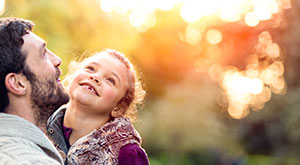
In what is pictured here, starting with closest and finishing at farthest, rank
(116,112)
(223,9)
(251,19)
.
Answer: (116,112)
(251,19)
(223,9)

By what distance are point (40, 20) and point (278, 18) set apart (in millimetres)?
16890

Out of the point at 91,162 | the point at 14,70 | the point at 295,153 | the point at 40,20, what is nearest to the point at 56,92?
the point at 14,70

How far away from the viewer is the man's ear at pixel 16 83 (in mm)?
2389

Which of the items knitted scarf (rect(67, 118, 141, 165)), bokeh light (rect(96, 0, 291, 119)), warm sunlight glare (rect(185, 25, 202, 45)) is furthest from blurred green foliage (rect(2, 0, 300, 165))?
knitted scarf (rect(67, 118, 141, 165))

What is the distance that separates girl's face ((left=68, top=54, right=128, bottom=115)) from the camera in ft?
11.0

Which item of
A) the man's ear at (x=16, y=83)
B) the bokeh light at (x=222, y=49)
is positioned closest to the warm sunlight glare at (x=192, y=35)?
the bokeh light at (x=222, y=49)

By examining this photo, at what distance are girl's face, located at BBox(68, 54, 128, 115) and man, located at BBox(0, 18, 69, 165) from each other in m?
0.69

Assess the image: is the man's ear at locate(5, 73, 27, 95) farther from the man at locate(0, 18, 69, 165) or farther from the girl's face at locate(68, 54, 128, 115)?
the girl's face at locate(68, 54, 128, 115)

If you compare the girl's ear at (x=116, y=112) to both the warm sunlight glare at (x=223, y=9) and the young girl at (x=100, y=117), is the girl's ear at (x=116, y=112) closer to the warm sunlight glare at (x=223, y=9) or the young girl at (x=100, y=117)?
the young girl at (x=100, y=117)

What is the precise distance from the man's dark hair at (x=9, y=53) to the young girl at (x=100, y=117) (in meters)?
0.87

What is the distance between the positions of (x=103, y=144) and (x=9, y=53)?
101 cm

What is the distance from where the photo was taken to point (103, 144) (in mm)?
3246

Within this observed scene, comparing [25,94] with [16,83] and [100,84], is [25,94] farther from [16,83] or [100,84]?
[100,84]

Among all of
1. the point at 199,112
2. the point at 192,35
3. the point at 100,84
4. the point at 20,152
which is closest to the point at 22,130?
the point at 20,152
